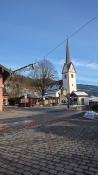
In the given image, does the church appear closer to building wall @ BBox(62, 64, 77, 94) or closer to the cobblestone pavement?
building wall @ BBox(62, 64, 77, 94)

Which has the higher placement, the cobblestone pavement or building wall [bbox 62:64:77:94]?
building wall [bbox 62:64:77:94]

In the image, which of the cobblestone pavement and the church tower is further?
the church tower

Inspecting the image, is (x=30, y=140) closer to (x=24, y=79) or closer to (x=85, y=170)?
(x=85, y=170)

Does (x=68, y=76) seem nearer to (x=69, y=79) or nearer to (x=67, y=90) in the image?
(x=69, y=79)

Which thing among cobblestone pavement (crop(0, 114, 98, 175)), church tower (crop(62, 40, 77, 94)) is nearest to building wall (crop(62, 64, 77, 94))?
church tower (crop(62, 40, 77, 94))

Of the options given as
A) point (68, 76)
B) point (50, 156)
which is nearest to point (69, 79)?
point (68, 76)

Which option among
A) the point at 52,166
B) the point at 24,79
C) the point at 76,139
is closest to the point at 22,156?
the point at 52,166

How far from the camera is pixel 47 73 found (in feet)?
268

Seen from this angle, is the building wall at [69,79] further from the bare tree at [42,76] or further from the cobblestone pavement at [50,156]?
the cobblestone pavement at [50,156]

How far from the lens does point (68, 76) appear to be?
372 ft

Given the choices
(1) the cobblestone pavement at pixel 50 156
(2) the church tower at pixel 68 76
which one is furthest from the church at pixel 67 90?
(1) the cobblestone pavement at pixel 50 156

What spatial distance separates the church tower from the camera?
360 feet

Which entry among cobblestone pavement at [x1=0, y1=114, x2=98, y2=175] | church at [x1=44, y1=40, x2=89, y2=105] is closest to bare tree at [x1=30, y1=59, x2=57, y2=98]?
church at [x1=44, y1=40, x2=89, y2=105]

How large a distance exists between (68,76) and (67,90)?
26.4ft
